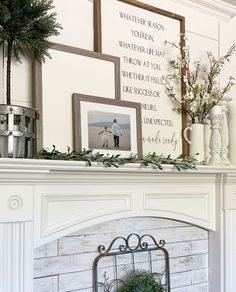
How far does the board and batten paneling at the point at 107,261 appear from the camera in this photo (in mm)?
1649

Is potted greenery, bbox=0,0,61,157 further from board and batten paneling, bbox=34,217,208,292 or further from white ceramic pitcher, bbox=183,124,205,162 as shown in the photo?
white ceramic pitcher, bbox=183,124,205,162

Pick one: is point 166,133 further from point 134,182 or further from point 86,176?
point 86,176

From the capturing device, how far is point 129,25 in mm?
2062

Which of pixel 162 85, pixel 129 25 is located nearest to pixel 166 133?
pixel 162 85

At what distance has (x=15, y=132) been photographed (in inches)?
56.3

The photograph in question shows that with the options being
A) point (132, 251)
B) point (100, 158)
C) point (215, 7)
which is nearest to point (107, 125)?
A: point (100, 158)

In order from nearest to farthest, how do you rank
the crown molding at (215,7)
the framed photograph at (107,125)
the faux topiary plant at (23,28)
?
the faux topiary plant at (23,28) < the framed photograph at (107,125) < the crown molding at (215,7)

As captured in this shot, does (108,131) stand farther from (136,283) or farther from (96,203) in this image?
(136,283)

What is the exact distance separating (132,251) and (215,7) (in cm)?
152

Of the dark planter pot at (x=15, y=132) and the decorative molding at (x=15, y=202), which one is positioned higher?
the dark planter pot at (x=15, y=132)

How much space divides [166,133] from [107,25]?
626 millimetres

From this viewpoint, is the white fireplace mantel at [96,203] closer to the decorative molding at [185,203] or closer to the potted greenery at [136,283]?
the decorative molding at [185,203]

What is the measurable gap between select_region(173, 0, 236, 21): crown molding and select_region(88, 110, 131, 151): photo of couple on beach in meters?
0.88

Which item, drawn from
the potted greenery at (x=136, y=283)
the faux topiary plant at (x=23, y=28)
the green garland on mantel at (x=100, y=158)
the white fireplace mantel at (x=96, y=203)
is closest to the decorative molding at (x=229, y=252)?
the white fireplace mantel at (x=96, y=203)
